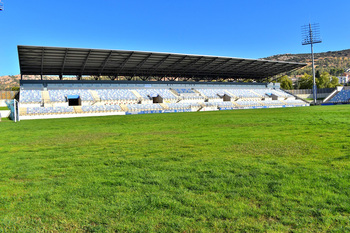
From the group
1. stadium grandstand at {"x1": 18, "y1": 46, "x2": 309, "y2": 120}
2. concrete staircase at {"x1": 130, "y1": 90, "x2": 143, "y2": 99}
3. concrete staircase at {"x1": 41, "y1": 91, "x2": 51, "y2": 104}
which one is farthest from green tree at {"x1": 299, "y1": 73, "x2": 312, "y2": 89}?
concrete staircase at {"x1": 41, "y1": 91, "x2": 51, "y2": 104}

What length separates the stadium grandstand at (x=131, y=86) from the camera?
133 ft

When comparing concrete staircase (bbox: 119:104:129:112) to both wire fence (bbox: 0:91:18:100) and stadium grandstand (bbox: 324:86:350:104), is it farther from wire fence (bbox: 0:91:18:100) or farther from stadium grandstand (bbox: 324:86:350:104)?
stadium grandstand (bbox: 324:86:350:104)

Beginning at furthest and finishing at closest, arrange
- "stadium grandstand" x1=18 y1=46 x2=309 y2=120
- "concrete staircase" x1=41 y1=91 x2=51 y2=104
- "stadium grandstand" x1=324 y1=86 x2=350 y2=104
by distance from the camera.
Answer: "stadium grandstand" x1=324 y1=86 x2=350 y2=104
"concrete staircase" x1=41 y1=91 x2=51 y2=104
"stadium grandstand" x1=18 y1=46 x2=309 y2=120

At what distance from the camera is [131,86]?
52.4 meters

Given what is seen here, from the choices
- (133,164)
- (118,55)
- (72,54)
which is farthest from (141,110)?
(133,164)

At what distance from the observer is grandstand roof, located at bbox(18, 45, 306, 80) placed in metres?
41.2

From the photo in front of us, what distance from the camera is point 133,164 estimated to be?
6.14 metres

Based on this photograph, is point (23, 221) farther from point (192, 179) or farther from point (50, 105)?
point (50, 105)

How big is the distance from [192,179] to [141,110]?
3840 centimetres

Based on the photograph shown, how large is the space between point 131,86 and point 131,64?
5.33m

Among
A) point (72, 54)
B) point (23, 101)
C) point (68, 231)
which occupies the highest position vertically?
point (72, 54)

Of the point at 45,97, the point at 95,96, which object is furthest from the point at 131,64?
the point at 45,97

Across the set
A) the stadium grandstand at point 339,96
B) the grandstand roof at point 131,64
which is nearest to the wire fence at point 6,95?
the grandstand roof at point 131,64

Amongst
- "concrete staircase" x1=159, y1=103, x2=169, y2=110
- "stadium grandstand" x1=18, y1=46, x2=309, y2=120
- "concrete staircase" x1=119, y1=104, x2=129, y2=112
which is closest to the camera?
"stadium grandstand" x1=18, y1=46, x2=309, y2=120
